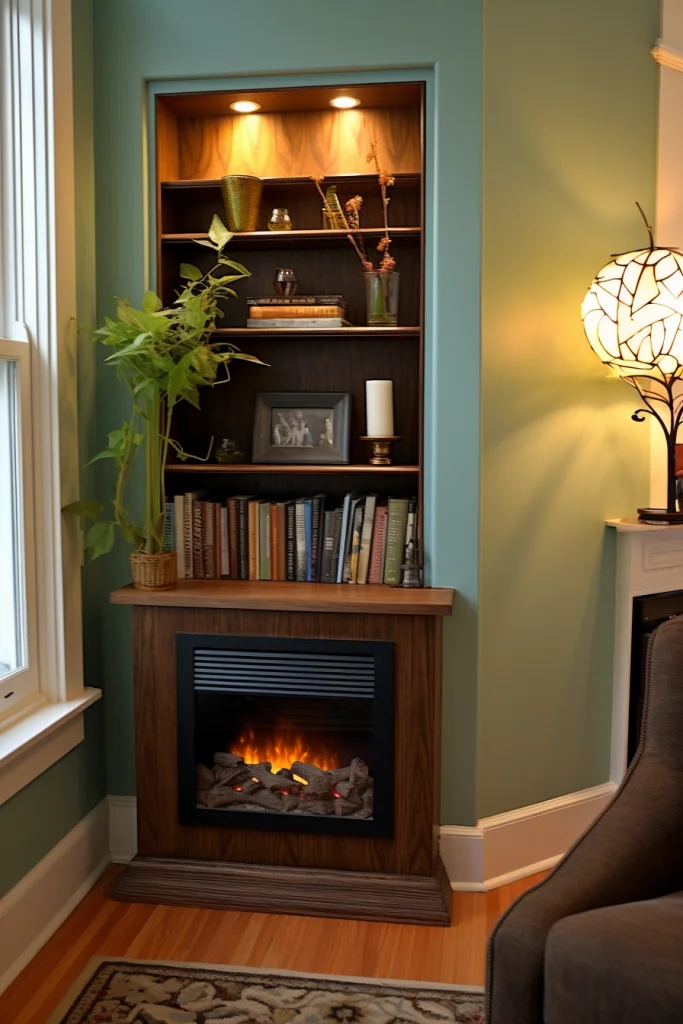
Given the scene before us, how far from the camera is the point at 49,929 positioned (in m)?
2.51

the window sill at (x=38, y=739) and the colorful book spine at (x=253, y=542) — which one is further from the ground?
the colorful book spine at (x=253, y=542)

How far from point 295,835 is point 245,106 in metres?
2.14

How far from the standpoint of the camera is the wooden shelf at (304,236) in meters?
2.79

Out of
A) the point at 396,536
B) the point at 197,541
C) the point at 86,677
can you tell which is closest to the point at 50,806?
the point at 86,677

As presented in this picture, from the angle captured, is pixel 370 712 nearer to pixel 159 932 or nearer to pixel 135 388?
pixel 159 932

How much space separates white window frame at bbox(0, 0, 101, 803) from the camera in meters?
2.50

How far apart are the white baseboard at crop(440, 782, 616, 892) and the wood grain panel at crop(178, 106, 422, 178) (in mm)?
1967

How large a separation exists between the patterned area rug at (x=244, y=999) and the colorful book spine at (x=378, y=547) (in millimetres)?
1083

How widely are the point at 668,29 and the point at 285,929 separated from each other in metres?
2.74

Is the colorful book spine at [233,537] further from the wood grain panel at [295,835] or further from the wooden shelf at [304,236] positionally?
the wooden shelf at [304,236]

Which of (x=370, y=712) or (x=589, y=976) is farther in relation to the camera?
(x=370, y=712)

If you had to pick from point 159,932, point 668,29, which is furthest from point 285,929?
point 668,29

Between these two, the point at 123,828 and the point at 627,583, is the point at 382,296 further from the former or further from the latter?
the point at 123,828

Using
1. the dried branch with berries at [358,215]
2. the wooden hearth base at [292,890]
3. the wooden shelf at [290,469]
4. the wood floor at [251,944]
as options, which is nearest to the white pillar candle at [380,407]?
the wooden shelf at [290,469]
